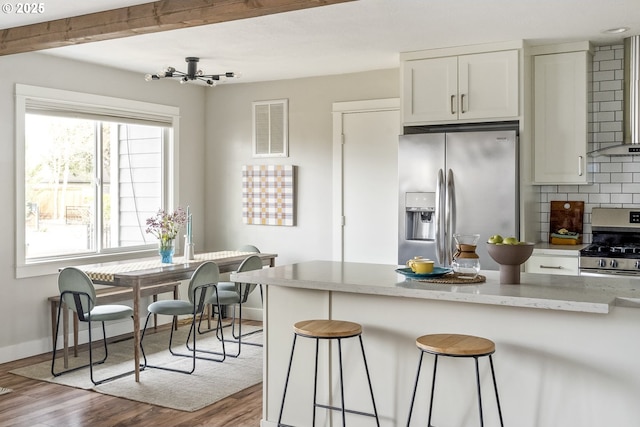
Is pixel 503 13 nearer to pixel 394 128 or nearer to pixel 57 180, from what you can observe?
pixel 394 128

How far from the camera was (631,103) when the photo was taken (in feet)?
15.2

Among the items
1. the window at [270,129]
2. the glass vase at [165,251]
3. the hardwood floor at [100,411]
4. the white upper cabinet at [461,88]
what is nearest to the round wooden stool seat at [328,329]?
the hardwood floor at [100,411]

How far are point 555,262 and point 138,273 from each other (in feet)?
9.47

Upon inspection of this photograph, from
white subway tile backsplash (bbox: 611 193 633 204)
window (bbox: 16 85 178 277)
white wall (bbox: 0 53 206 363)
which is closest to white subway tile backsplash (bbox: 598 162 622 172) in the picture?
white subway tile backsplash (bbox: 611 193 633 204)

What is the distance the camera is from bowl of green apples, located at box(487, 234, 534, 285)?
9.43ft

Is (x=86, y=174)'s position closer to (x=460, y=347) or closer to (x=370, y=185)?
(x=370, y=185)

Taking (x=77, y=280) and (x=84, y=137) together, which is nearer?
(x=77, y=280)

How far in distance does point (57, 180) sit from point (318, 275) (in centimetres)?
318

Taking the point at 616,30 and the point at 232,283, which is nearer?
the point at 616,30

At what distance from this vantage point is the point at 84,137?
18.7 ft

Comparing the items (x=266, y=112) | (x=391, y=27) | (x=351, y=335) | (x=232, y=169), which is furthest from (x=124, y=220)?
(x=351, y=335)

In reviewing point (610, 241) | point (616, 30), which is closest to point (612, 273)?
point (610, 241)

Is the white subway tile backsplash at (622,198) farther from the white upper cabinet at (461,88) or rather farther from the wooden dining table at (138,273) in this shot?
the wooden dining table at (138,273)

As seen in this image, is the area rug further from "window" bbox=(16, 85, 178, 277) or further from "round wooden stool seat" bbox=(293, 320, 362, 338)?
Answer: "round wooden stool seat" bbox=(293, 320, 362, 338)
